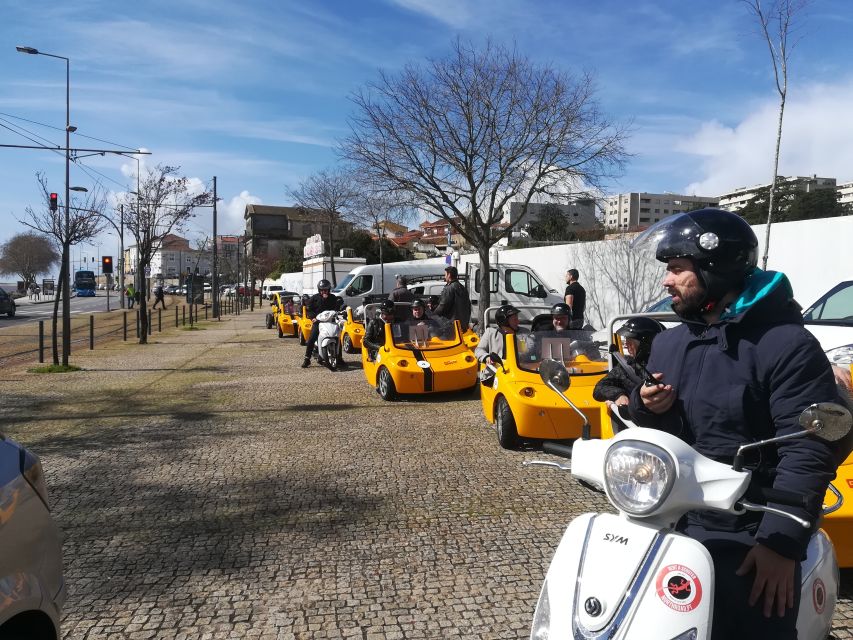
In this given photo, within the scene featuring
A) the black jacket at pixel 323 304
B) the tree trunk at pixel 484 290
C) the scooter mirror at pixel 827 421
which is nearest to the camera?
the scooter mirror at pixel 827 421

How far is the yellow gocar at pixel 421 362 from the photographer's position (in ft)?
32.0

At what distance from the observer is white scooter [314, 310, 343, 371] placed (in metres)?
13.9

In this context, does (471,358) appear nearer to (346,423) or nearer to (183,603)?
(346,423)

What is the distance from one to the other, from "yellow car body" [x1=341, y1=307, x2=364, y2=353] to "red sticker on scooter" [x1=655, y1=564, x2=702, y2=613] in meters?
14.1

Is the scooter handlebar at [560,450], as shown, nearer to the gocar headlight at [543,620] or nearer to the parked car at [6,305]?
the gocar headlight at [543,620]

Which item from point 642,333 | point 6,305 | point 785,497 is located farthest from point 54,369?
point 6,305

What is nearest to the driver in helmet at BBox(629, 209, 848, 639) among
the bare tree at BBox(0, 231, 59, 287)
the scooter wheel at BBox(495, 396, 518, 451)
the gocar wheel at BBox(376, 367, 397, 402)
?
the scooter wheel at BBox(495, 396, 518, 451)

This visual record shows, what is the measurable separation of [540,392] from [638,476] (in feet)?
17.0

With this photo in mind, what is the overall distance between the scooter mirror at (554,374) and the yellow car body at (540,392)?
3622 mm

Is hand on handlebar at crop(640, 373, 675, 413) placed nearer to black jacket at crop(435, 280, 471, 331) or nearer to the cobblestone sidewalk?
the cobblestone sidewalk

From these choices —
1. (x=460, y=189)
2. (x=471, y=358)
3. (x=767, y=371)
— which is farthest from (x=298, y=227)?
(x=767, y=371)

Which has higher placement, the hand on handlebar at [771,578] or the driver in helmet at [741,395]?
the driver in helmet at [741,395]

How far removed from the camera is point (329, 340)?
13859mm

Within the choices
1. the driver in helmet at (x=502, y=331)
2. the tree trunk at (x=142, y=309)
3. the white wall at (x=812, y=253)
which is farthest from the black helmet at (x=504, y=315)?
the tree trunk at (x=142, y=309)
